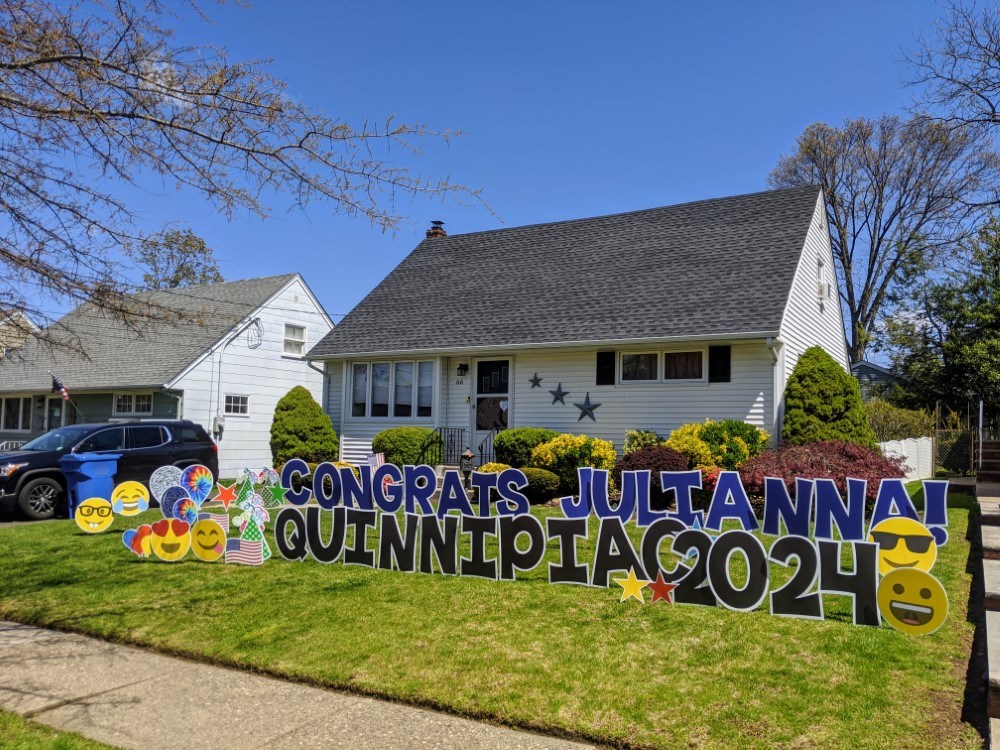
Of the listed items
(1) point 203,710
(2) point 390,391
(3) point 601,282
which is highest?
(3) point 601,282

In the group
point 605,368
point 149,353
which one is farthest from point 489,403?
point 149,353

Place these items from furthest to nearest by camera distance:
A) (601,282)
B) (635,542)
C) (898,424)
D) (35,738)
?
(898,424), (601,282), (635,542), (35,738)

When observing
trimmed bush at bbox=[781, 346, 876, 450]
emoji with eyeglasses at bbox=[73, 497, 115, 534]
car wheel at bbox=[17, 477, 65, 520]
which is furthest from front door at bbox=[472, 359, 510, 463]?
emoji with eyeglasses at bbox=[73, 497, 115, 534]

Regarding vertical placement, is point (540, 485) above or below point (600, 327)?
below

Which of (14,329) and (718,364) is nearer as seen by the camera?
(14,329)

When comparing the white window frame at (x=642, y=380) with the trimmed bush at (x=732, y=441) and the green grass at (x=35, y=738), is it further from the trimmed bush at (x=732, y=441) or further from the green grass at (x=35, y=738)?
the green grass at (x=35, y=738)

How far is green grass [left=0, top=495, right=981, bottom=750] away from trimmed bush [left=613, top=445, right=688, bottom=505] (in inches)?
215

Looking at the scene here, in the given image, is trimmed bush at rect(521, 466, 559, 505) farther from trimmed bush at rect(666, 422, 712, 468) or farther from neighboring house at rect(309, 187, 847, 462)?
neighboring house at rect(309, 187, 847, 462)

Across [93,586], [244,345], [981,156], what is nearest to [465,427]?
[244,345]

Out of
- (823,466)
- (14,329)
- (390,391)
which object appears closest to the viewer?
(14,329)

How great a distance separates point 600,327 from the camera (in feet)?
55.7

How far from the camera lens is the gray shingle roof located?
644 inches

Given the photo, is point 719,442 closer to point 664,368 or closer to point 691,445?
point 691,445

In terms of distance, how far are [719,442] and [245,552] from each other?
8967mm
